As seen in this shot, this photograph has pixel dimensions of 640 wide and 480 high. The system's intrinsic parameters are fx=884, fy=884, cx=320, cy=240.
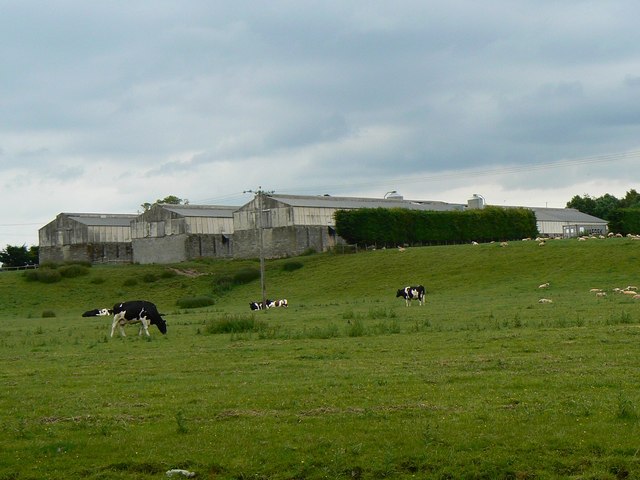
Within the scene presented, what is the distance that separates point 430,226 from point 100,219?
53729 mm

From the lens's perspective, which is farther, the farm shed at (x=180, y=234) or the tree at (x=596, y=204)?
the tree at (x=596, y=204)

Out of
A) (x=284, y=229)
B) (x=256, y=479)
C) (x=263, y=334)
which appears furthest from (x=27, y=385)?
(x=284, y=229)

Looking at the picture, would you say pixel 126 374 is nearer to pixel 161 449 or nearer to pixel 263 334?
pixel 161 449

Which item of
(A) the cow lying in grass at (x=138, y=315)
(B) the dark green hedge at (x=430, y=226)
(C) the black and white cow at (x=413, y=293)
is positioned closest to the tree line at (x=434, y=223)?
(B) the dark green hedge at (x=430, y=226)

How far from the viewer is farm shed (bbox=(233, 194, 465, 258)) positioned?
377 feet

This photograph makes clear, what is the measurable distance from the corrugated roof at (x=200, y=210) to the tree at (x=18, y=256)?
30629 millimetres

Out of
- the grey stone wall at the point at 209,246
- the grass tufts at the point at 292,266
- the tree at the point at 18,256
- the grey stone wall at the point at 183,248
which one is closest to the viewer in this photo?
the grass tufts at the point at 292,266

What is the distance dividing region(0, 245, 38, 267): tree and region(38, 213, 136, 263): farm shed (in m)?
7.48

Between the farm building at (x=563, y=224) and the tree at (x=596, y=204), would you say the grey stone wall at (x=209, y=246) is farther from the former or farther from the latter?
the tree at (x=596, y=204)

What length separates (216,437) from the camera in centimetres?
1504

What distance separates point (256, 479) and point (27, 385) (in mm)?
10260

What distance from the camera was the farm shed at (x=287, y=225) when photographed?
115 metres

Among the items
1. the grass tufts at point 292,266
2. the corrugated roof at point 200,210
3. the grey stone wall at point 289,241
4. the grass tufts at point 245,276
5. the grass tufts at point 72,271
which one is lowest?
the grass tufts at point 245,276

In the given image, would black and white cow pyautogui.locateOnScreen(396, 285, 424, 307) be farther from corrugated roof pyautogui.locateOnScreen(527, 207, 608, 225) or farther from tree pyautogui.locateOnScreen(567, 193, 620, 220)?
tree pyautogui.locateOnScreen(567, 193, 620, 220)
